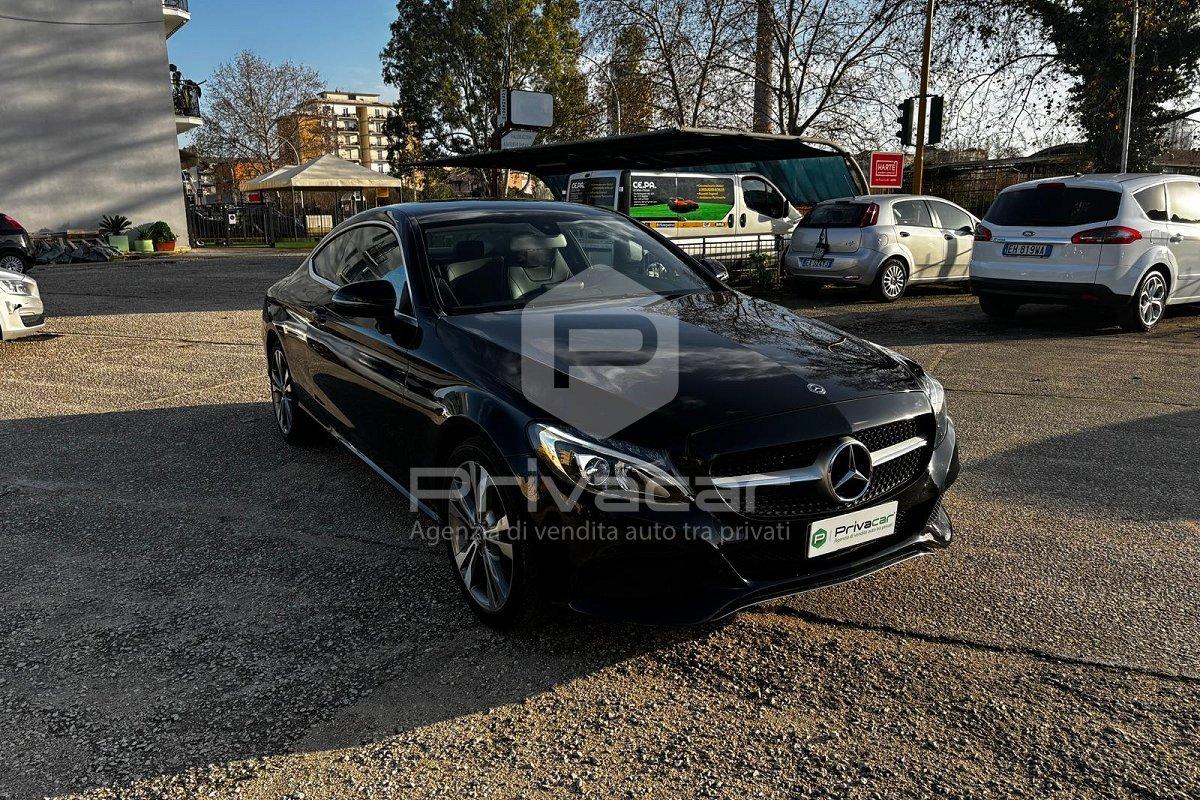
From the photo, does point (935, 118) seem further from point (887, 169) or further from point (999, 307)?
point (999, 307)

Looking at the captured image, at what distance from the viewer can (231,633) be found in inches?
131

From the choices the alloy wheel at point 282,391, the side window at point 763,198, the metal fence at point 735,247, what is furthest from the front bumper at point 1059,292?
the alloy wheel at point 282,391

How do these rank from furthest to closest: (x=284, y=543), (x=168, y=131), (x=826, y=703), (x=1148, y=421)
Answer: (x=168, y=131) < (x=1148, y=421) < (x=284, y=543) < (x=826, y=703)

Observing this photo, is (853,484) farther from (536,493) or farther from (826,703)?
(536,493)

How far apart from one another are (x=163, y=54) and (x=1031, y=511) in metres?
30.4

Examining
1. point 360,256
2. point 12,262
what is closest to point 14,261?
point 12,262

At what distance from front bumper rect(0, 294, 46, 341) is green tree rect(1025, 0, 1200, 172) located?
27854 mm

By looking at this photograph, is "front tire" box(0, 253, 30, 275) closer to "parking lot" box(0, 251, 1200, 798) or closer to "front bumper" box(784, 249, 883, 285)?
"front bumper" box(784, 249, 883, 285)

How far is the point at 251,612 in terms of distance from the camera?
138 inches

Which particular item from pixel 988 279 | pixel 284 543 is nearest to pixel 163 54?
pixel 988 279

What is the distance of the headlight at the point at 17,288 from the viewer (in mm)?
9516

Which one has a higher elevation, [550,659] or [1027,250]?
[1027,250]

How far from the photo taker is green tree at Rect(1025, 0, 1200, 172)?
2630 centimetres

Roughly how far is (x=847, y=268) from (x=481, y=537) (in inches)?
419
